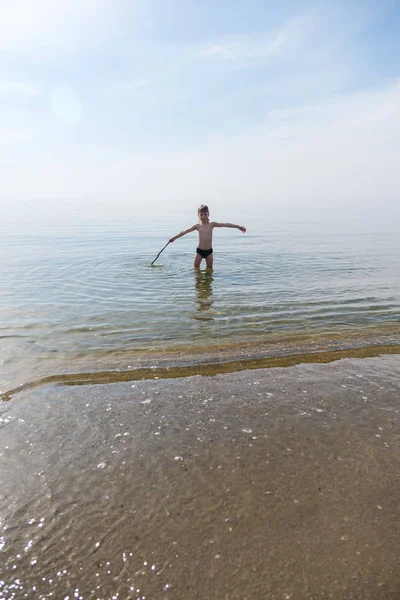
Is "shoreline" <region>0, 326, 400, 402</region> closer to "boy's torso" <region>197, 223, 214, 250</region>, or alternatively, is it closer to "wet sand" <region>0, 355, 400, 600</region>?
"wet sand" <region>0, 355, 400, 600</region>

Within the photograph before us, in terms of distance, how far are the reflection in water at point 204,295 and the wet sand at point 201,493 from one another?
13.7ft

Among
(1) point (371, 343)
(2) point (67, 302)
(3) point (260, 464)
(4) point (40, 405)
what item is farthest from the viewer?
(2) point (67, 302)

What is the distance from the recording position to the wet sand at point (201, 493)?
2814 millimetres

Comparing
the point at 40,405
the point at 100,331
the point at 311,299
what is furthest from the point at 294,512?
the point at 311,299

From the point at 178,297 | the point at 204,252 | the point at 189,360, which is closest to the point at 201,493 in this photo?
the point at 189,360

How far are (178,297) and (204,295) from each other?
801mm

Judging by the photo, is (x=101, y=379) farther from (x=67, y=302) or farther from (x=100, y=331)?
(x=67, y=302)

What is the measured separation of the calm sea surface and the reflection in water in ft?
0.10

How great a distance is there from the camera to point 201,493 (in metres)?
3.60

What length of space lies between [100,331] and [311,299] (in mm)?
5981

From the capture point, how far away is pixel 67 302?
11.1 m

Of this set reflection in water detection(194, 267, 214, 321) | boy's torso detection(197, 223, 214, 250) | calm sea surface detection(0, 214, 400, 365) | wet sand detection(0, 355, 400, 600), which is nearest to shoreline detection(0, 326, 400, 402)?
calm sea surface detection(0, 214, 400, 365)

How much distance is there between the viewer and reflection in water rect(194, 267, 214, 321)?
9820 mm

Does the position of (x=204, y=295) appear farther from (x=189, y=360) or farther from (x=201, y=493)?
(x=201, y=493)
